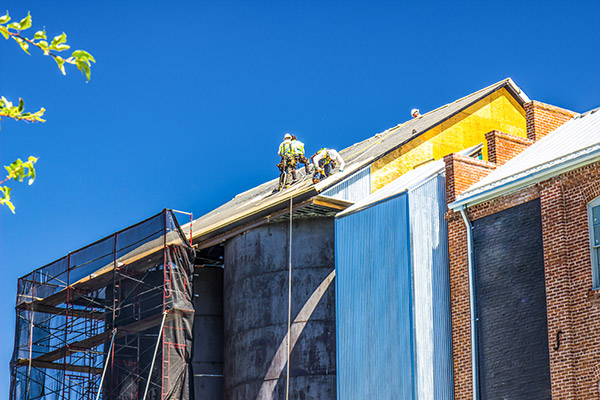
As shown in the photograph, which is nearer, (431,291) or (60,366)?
(431,291)

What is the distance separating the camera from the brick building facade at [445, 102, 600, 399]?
21375mm

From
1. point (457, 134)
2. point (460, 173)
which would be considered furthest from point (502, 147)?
point (457, 134)

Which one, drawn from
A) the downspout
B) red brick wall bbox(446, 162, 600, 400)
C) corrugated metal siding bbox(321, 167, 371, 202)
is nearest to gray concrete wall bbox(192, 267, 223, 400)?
corrugated metal siding bbox(321, 167, 371, 202)

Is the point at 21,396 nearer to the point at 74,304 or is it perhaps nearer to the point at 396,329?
the point at 74,304

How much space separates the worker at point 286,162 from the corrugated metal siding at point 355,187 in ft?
13.7

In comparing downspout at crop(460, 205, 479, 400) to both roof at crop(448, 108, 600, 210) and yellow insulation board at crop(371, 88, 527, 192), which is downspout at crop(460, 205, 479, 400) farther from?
yellow insulation board at crop(371, 88, 527, 192)

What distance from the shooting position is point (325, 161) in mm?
31359

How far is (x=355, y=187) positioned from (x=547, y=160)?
7710 mm

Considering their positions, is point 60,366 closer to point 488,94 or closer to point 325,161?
point 325,161

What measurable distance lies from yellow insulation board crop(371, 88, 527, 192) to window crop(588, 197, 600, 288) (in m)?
8.64

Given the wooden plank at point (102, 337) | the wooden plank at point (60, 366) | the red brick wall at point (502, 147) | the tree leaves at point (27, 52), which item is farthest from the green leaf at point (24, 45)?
Result: the wooden plank at point (60, 366)

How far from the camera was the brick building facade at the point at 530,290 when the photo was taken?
21375mm

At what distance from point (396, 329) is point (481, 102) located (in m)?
11.1

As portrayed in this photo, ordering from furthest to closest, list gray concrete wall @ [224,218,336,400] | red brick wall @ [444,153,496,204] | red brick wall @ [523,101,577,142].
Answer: gray concrete wall @ [224,218,336,400], red brick wall @ [523,101,577,142], red brick wall @ [444,153,496,204]
